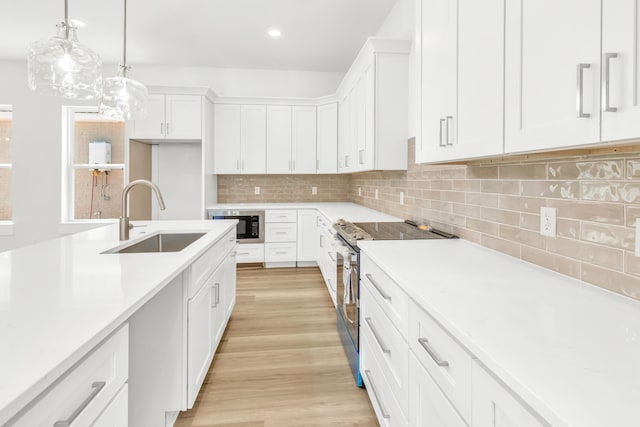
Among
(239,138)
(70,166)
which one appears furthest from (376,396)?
(70,166)

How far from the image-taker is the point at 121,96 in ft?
7.98

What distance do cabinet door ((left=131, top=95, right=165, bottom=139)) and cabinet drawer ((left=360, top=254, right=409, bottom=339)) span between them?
3.77 m

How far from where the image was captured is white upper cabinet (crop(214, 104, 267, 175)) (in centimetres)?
495

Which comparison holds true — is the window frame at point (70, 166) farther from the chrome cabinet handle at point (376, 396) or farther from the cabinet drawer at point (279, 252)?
the chrome cabinet handle at point (376, 396)

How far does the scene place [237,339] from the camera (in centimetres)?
270

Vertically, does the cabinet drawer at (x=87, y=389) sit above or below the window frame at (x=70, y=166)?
below

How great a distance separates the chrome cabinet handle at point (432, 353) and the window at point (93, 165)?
5013 millimetres

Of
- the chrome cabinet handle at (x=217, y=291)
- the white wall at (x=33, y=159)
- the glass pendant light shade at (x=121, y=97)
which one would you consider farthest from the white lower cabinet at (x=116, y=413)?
the white wall at (x=33, y=159)

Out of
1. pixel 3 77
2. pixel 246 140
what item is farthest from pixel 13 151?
pixel 246 140

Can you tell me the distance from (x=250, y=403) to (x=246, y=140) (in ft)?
12.3

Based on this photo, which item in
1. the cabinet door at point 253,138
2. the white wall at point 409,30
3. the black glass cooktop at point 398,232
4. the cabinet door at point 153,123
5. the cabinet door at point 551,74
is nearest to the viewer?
the cabinet door at point 551,74

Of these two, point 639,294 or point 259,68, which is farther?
point 259,68

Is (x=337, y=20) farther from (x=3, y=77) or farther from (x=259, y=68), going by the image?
(x=3, y=77)

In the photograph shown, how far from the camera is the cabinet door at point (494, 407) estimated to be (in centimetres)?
63
